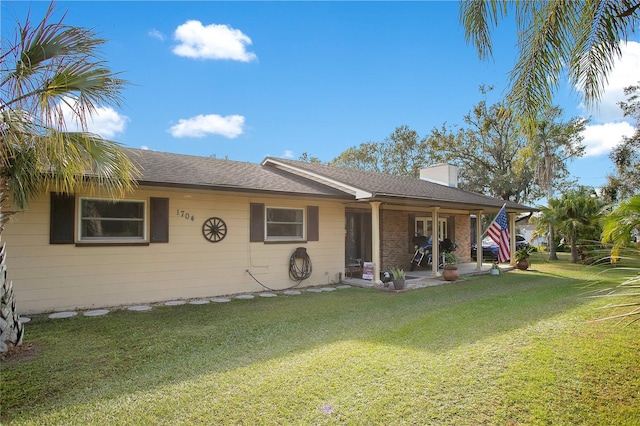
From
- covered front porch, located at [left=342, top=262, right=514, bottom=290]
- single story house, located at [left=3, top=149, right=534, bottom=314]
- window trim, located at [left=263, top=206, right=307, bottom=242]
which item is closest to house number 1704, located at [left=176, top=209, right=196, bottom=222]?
single story house, located at [left=3, top=149, right=534, bottom=314]

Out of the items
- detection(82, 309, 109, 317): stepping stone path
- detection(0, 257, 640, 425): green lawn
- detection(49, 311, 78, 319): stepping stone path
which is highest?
detection(0, 257, 640, 425): green lawn

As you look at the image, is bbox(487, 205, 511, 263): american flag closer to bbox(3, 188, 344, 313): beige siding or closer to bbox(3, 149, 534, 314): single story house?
bbox(3, 149, 534, 314): single story house

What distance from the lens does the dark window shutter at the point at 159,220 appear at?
7.57 meters

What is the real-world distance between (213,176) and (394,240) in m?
7.31

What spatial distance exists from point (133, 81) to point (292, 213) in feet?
19.0

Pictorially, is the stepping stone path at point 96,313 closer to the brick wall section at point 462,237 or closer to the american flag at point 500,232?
→ the american flag at point 500,232

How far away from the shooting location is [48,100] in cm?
399

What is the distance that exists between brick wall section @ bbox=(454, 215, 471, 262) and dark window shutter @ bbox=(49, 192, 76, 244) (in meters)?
13.9

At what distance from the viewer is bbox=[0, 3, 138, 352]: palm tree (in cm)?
391

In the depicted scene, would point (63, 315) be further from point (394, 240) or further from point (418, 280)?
point (394, 240)

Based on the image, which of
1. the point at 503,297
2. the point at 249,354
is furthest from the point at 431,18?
the point at 249,354

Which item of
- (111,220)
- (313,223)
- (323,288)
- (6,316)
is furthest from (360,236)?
(6,316)

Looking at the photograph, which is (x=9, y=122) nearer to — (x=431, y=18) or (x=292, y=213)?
(x=292, y=213)

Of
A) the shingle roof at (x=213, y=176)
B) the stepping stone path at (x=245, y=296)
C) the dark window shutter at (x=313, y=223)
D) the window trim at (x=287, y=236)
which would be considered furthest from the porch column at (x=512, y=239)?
the stepping stone path at (x=245, y=296)
